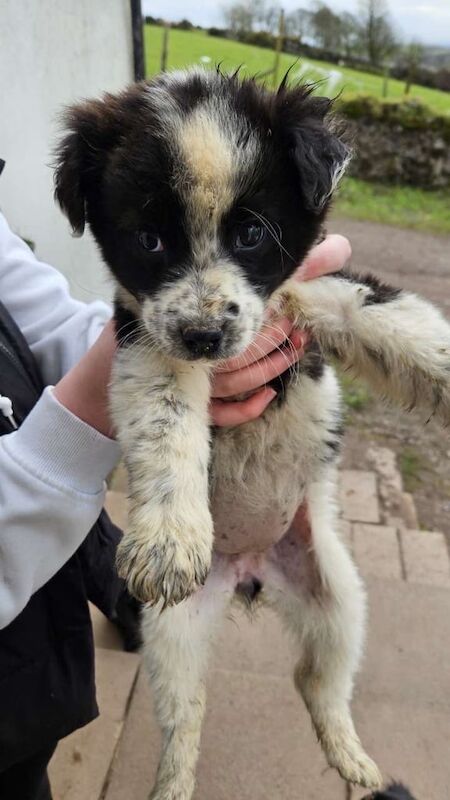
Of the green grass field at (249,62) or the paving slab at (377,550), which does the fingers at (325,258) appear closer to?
the green grass field at (249,62)

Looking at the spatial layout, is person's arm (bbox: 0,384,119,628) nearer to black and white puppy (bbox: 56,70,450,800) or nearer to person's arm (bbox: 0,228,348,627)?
person's arm (bbox: 0,228,348,627)

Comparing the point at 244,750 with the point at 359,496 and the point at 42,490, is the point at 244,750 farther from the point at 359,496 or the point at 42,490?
the point at 359,496

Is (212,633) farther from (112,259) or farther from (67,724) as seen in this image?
(112,259)

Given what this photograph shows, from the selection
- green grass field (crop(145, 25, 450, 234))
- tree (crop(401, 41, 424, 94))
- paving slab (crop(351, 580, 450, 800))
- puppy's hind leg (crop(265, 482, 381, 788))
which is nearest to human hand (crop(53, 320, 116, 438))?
puppy's hind leg (crop(265, 482, 381, 788))

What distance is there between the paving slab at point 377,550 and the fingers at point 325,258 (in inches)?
63.6

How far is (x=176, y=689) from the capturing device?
1.87 metres

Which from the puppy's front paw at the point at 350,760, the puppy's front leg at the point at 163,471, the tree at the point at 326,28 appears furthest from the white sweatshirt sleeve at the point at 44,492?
the tree at the point at 326,28

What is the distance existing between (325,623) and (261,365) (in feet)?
2.58

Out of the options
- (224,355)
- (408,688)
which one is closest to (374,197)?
(408,688)

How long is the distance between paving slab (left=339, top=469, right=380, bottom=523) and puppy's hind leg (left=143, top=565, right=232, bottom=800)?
5.39ft

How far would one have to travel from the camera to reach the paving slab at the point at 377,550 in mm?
3117

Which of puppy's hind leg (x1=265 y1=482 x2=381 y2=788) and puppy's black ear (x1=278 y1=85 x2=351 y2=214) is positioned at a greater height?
puppy's black ear (x1=278 y1=85 x2=351 y2=214)

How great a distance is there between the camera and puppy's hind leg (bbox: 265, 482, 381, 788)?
2018 millimetres

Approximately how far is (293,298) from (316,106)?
45 cm
